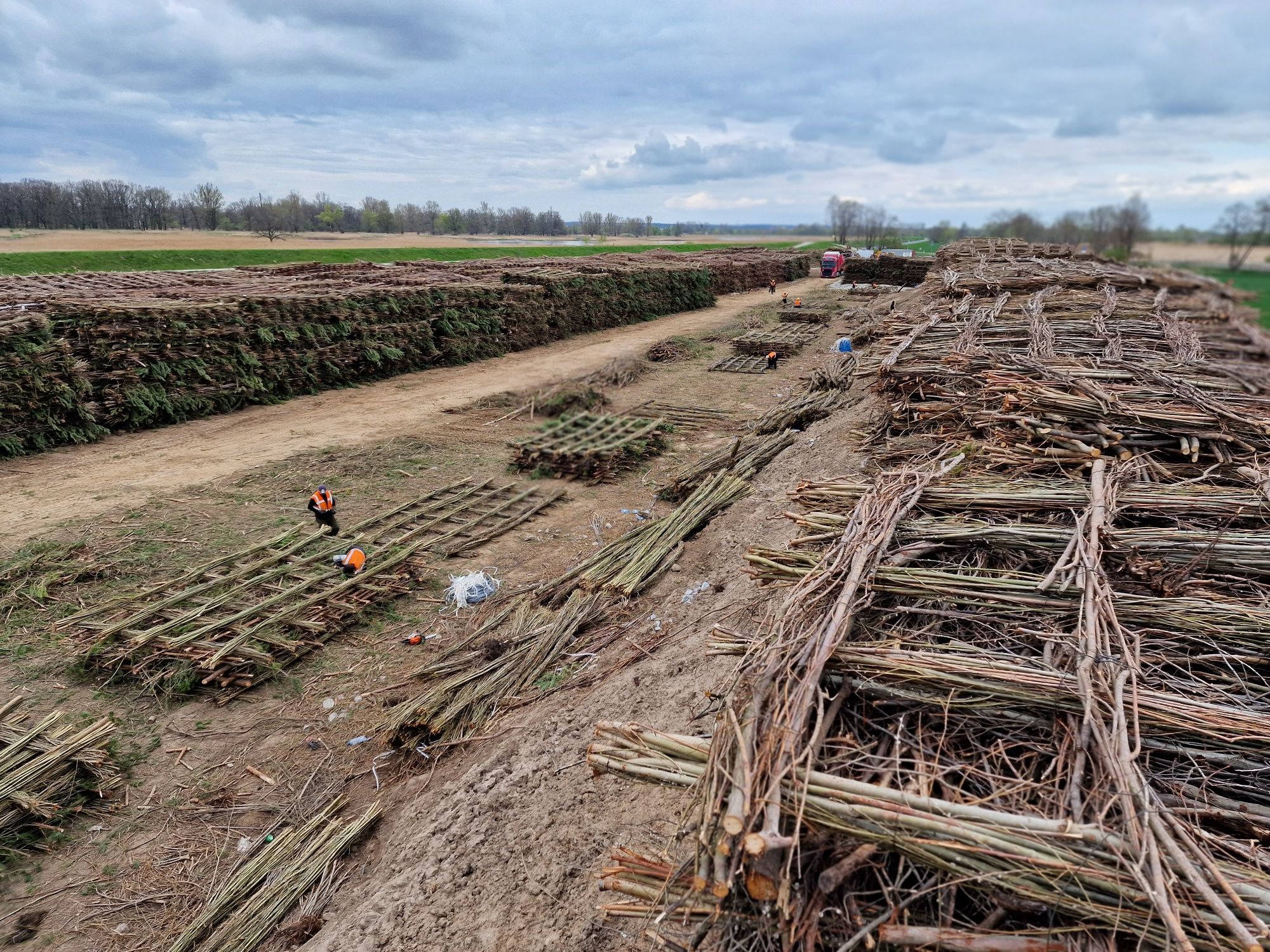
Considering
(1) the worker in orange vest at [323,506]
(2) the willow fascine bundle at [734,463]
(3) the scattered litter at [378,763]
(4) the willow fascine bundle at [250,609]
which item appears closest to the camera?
(3) the scattered litter at [378,763]

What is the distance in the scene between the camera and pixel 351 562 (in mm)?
8047

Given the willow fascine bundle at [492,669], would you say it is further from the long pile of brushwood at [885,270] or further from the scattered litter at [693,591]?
the long pile of brushwood at [885,270]

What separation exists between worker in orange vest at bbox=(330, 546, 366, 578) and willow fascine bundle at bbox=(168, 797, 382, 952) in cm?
323

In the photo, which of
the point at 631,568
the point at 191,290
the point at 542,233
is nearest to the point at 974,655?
the point at 631,568

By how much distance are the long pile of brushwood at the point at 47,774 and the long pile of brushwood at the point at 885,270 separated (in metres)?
46.8

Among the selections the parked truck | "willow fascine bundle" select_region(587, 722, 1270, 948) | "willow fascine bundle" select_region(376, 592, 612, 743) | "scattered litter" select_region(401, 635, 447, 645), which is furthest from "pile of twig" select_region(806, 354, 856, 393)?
the parked truck

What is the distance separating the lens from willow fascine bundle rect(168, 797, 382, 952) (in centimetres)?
434

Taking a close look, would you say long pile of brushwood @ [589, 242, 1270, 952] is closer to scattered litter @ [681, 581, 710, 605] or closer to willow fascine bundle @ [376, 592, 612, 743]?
scattered litter @ [681, 581, 710, 605]

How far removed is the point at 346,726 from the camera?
645 cm

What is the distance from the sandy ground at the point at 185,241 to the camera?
42.6 metres

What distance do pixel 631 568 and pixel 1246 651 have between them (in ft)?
19.5

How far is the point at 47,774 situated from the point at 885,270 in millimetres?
49464

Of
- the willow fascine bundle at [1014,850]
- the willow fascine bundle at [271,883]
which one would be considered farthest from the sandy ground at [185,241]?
the willow fascine bundle at [1014,850]

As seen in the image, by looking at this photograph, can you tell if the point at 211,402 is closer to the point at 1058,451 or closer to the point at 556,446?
the point at 556,446
